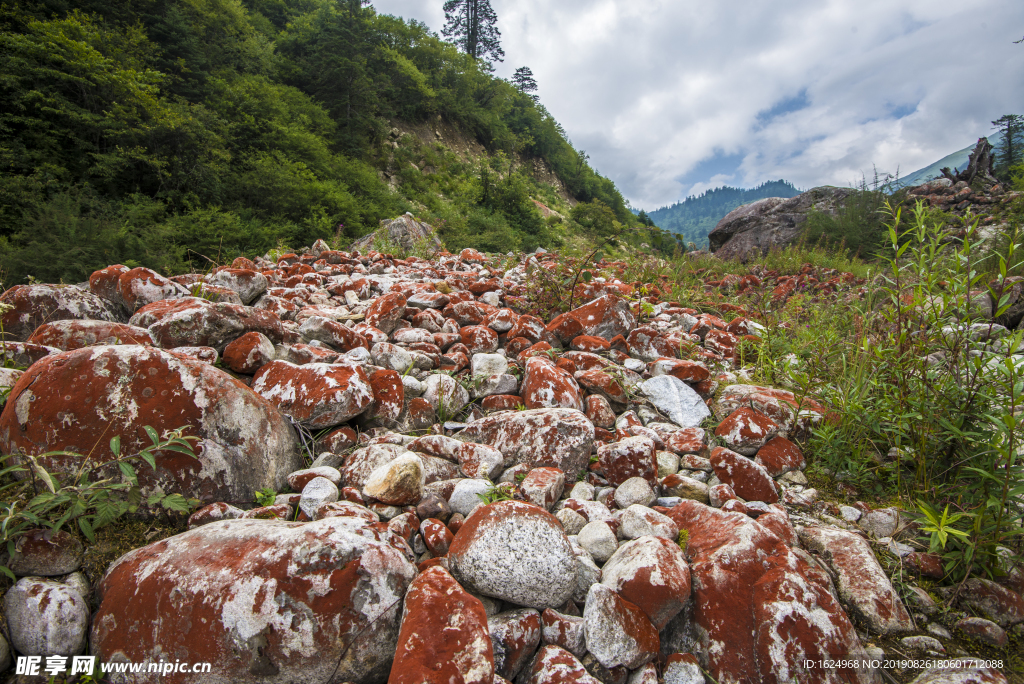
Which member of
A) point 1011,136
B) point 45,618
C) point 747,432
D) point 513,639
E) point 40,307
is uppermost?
point 1011,136

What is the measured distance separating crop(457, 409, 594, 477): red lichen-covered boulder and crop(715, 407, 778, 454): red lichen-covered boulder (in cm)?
85

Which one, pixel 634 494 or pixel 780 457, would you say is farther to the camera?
pixel 780 457

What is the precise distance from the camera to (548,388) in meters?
2.62

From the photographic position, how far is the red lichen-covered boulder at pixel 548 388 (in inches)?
102

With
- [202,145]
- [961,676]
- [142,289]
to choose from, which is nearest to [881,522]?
[961,676]

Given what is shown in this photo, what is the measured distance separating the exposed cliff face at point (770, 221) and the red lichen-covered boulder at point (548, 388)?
11924 millimetres

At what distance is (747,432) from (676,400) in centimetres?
52

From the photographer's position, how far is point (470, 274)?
560 centimetres

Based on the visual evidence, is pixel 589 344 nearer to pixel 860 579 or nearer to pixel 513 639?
pixel 860 579

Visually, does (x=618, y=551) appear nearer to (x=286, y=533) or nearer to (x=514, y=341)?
(x=286, y=533)

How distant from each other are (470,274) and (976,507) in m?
4.98

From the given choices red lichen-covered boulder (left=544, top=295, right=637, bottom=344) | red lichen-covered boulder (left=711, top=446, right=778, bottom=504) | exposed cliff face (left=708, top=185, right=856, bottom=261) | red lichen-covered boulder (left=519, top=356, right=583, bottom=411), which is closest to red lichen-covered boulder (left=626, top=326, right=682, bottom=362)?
red lichen-covered boulder (left=544, top=295, right=637, bottom=344)

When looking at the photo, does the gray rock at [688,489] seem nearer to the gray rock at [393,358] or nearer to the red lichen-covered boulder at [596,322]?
the red lichen-covered boulder at [596,322]

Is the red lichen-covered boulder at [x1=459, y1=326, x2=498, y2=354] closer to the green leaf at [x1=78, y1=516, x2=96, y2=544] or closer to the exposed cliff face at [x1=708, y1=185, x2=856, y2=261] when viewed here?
the green leaf at [x1=78, y1=516, x2=96, y2=544]
